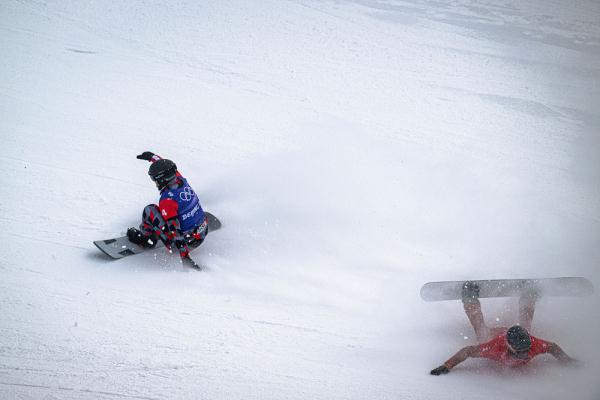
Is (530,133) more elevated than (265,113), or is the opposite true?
(530,133)

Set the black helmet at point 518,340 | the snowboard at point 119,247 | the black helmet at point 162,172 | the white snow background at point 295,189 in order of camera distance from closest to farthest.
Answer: the black helmet at point 518,340, the white snow background at point 295,189, the black helmet at point 162,172, the snowboard at point 119,247

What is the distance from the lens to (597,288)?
17.2 ft

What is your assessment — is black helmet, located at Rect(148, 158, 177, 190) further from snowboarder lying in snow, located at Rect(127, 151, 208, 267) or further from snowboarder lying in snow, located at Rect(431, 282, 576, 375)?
snowboarder lying in snow, located at Rect(431, 282, 576, 375)

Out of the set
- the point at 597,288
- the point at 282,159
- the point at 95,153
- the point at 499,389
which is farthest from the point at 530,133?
the point at 95,153

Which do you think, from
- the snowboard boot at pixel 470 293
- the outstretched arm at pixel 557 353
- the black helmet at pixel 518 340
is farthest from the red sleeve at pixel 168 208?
the outstretched arm at pixel 557 353

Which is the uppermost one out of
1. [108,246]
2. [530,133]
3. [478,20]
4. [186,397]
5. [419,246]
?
[478,20]

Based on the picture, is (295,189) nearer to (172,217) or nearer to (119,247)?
(172,217)

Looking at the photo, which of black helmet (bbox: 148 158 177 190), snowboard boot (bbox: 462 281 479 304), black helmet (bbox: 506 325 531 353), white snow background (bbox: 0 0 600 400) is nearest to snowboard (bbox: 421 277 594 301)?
snowboard boot (bbox: 462 281 479 304)

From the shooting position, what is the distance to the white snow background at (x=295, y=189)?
14.3 feet

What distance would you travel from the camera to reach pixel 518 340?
400 cm

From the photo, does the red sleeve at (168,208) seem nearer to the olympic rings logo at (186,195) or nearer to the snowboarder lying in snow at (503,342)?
the olympic rings logo at (186,195)

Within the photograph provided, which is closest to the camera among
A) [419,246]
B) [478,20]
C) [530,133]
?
[419,246]

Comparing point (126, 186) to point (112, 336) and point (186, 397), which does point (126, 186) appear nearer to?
point (112, 336)

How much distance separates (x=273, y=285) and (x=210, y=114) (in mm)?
4301
